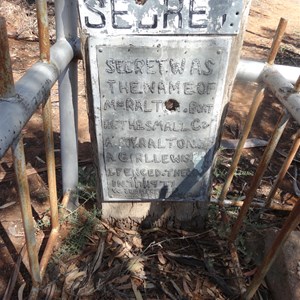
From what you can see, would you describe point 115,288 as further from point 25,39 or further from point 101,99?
point 25,39

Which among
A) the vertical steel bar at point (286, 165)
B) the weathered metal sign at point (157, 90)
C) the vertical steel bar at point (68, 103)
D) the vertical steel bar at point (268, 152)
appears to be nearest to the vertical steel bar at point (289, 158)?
the vertical steel bar at point (286, 165)

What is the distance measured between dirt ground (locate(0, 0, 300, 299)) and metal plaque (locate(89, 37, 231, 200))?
0.44 metres

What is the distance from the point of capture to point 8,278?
6.25 feet

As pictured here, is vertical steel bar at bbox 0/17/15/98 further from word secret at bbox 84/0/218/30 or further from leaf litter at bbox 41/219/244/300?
leaf litter at bbox 41/219/244/300

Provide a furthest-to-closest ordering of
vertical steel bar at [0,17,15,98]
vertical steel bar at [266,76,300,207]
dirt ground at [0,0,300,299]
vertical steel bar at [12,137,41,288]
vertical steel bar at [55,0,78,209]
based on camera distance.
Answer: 1. dirt ground at [0,0,300,299]
2. vertical steel bar at [55,0,78,209]
3. vertical steel bar at [266,76,300,207]
4. vertical steel bar at [12,137,41,288]
5. vertical steel bar at [0,17,15,98]

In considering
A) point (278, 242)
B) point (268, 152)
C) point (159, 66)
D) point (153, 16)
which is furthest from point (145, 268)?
point (153, 16)

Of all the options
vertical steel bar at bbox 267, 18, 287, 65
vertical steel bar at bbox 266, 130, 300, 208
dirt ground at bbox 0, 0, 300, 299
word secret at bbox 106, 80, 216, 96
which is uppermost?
vertical steel bar at bbox 267, 18, 287, 65

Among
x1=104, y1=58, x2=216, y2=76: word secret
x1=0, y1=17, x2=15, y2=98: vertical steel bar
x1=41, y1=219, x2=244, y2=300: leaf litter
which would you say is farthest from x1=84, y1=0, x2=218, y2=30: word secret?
x1=41, y1=219, x2=244, y2=300: leaf litter

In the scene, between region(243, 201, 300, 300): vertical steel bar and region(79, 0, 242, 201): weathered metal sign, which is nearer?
region(243, 201, 300, 300): vertical steel bar

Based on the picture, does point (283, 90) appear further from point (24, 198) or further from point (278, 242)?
point (24, 198)

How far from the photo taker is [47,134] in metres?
1.63

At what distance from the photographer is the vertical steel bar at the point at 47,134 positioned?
141cm

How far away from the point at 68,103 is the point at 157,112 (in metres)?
0.58

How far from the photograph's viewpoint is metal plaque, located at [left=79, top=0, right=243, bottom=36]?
1.53 meters
